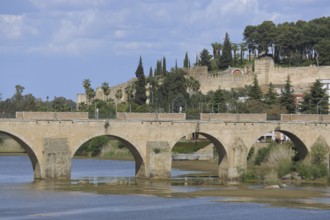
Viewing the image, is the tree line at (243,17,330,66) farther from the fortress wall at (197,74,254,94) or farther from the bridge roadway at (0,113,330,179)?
the bridge roadway at (0,113,330,179)

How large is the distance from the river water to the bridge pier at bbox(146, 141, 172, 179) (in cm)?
384

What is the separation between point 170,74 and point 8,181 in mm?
58724

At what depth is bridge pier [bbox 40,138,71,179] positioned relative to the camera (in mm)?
59531

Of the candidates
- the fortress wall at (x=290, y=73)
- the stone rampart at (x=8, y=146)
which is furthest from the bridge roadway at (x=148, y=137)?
the fortress wall at (x=290, y=73)

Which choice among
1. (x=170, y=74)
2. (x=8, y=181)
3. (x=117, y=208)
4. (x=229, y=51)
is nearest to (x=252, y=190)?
(x=117, y=208)

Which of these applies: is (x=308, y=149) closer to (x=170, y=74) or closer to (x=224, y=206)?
(x=224, y=206)

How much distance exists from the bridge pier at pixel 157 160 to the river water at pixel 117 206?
3.84m

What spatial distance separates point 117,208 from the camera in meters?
47.6

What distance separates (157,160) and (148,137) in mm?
1728

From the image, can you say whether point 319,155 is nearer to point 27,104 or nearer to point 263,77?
point 263,77

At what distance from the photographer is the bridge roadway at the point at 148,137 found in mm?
59688

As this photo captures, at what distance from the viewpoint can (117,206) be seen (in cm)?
4841

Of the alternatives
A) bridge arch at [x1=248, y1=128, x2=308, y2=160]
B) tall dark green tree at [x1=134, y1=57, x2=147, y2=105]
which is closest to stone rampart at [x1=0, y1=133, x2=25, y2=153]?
tall dark green tree at [x1=134, y1=57, x2=147, y2=105]

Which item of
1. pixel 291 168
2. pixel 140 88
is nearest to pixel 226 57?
pixel 140 88
